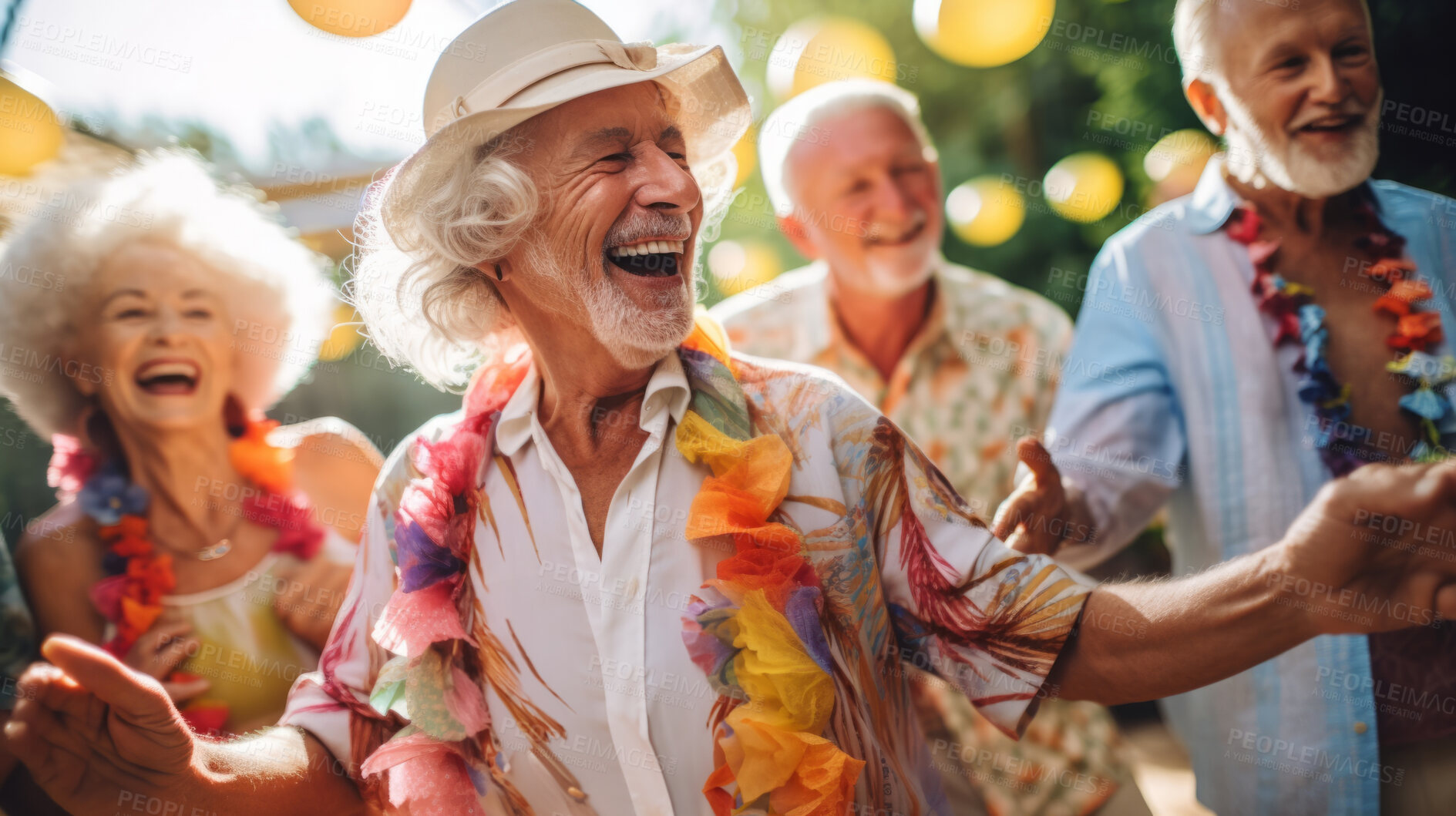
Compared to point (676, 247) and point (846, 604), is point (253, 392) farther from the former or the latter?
point (846, 604)

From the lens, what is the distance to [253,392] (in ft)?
9.34

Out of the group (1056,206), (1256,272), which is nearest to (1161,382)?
(1256,272)

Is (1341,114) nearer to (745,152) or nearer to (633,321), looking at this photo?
(633,321)

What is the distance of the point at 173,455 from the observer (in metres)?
2.69

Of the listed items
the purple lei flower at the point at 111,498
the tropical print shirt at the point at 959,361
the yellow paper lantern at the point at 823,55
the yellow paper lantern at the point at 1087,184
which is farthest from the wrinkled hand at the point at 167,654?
the yellow paper lantern at the point at 1087,184

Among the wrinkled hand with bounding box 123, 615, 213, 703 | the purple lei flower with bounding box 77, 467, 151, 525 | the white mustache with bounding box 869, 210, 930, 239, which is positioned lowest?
the wrinkled hand with bounding box 123, 615, 213, 703

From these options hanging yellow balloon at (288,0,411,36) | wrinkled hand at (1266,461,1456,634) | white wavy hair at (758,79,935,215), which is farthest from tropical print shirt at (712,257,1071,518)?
wrinkled hand at (1266,461,1456,634)

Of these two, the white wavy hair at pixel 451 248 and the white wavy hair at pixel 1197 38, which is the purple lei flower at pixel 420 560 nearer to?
the white wavy hair at pixel 451 248

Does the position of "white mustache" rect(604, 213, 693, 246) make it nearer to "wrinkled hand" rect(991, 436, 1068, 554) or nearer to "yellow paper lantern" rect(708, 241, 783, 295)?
"wrinkled hand" rect(991, 436, 1068, 554)

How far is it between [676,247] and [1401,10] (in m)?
2.37

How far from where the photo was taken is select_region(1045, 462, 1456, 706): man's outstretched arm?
1.17 m

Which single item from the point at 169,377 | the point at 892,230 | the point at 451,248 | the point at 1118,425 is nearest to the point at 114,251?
the point at 169,377

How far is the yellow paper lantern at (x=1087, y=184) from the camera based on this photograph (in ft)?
12.4

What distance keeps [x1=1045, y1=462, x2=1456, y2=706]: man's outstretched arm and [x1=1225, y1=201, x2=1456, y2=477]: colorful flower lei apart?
0.85 meters
